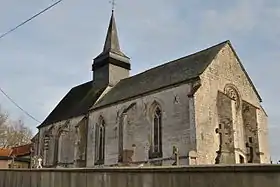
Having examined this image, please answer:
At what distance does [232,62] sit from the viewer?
23.2 m

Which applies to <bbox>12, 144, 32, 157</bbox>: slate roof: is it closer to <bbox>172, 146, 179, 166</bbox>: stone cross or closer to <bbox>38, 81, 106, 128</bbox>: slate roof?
<bbox>38, 81, 106, 128</bbox>: slate roof

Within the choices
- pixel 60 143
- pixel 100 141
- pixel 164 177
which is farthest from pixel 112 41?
pixel 164 177

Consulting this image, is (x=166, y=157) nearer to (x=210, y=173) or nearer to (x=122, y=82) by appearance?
(x=122, y=82)

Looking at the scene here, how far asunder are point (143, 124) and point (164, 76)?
3.89 metres

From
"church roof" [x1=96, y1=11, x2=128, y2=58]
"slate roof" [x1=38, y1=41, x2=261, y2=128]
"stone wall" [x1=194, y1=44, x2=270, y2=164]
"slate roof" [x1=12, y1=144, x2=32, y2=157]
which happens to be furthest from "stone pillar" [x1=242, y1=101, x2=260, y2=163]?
"slate roof" [x1=12, y1=144, x2=32, y2=157]

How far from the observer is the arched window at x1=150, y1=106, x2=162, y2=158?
2136 centimetres

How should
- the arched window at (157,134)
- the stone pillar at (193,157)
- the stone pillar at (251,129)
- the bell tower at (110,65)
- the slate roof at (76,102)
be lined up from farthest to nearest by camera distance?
1. the bell tower at (110,65)
2. the slate roof at (76,102)
3. the stone pillar at (251,129)
4. the arched window at (157,134)
5. the stone pillar at (193,157)

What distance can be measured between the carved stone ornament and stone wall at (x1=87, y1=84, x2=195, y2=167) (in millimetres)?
3812

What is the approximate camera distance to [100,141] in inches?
1045

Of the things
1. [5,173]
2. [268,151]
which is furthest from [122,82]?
[5,173]

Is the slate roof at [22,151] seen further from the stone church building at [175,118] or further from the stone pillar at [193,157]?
the stone pillar at [193,157]

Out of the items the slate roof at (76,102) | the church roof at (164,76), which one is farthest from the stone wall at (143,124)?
the slate roof at (76,102)

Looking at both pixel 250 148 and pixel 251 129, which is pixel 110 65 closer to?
pixel 251 129

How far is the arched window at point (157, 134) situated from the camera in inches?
841
